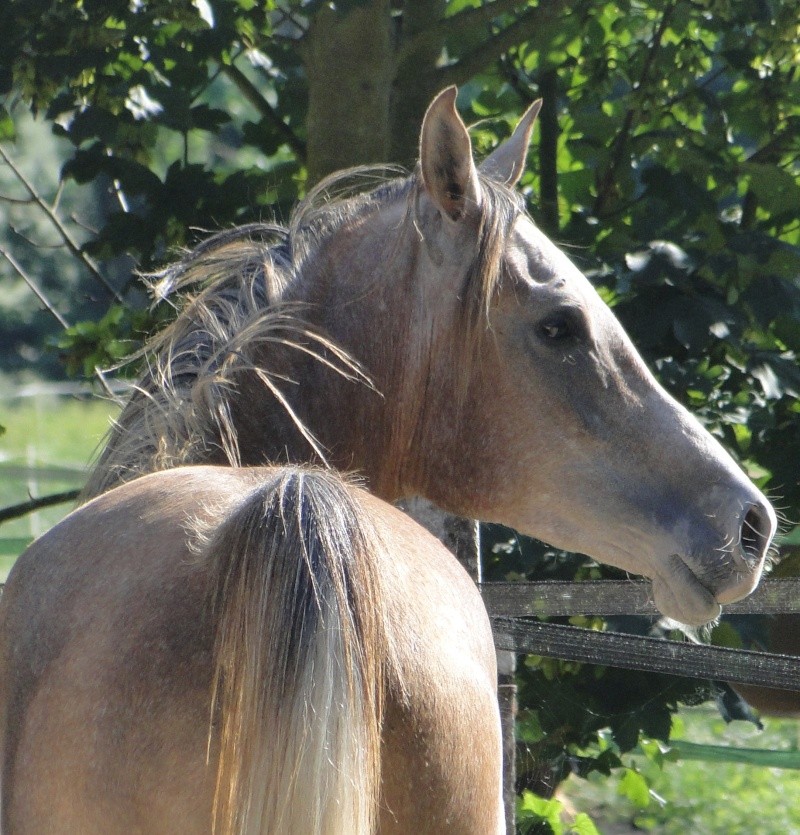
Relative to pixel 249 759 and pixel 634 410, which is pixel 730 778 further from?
pixel 249 759

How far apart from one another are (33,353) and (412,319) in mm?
25703

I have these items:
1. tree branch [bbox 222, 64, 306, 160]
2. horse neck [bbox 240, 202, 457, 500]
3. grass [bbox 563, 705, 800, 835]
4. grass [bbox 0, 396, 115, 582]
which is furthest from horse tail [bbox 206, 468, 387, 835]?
grass [bbox 0, 396, 115, 582]

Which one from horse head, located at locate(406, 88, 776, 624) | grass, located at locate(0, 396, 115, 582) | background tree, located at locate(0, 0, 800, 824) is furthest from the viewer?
grass, located at locate(0, 396, 115, 582)

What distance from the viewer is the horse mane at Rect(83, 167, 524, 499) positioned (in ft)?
5.81

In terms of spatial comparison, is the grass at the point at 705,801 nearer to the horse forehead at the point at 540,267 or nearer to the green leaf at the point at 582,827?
the green leaf at the point at 582,827

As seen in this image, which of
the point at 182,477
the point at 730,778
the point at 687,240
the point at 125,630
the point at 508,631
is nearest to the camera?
the point at 125,630

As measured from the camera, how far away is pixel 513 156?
2297mm

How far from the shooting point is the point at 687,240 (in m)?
3.26

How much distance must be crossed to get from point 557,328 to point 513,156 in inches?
21.3

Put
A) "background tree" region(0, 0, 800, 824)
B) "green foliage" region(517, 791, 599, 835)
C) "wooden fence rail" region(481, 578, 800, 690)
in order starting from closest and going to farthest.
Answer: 1. "wooden fence rail" region(481, 578, 800, 690)
2. "green foliage" region(517, 791, 599, 835)
3. "background tree" region(0, 0, 800, 824)

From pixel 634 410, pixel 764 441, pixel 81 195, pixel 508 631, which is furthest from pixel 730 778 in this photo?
pixel 81 195

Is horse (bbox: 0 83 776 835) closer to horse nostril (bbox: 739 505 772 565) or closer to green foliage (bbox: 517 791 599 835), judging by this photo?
horse nostril (bbox: 739 505 772 565)

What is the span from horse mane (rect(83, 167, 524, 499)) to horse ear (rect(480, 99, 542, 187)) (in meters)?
0.29

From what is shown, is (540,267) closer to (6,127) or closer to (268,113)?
(268,113)
